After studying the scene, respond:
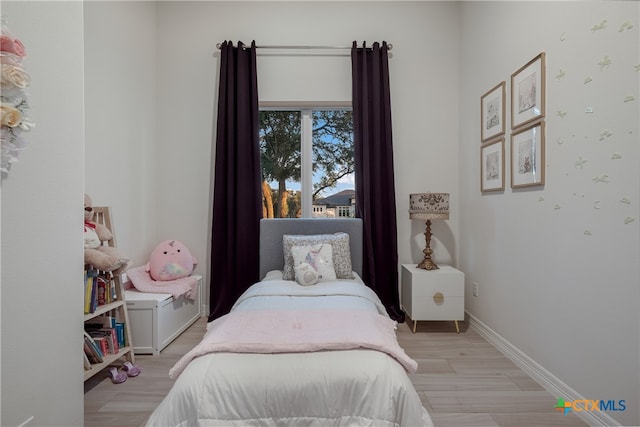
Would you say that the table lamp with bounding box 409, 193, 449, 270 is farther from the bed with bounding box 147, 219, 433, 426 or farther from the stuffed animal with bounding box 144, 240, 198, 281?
the stuffed animal with bounding box 144, 240, 198, 281

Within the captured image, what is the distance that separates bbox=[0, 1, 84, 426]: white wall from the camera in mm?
1144

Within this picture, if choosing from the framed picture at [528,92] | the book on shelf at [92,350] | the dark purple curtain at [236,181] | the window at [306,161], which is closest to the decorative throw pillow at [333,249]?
the dark purple curtain at [236,181]

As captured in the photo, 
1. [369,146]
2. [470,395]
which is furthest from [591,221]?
[369,146]

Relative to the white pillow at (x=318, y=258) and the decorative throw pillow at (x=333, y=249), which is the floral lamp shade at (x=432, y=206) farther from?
the white pillow at (x=318, y=258)

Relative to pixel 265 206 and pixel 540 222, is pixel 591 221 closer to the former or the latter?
pixel 540 222

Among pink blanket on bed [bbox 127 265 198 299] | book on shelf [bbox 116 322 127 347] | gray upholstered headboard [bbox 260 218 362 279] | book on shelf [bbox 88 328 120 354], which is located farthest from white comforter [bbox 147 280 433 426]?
gray upholstered headboard [bbox 260 218 362 279]

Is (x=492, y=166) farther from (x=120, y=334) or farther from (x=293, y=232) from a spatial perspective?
(x=120, y=334)

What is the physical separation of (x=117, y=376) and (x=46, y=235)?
1.18 metres

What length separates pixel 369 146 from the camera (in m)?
3.13

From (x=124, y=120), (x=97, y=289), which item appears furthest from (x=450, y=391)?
(x=124, y=120)

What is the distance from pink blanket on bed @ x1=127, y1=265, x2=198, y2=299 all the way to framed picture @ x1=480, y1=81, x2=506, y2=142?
289 cm

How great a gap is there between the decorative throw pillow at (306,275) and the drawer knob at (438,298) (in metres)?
1.07

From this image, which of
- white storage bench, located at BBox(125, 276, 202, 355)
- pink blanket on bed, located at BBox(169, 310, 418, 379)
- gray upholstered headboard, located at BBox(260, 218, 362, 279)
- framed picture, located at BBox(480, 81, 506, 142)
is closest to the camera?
pink blanket on bed, located at BBox(169, 310, 418, 379)

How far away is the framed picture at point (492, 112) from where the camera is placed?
2.46 metres
